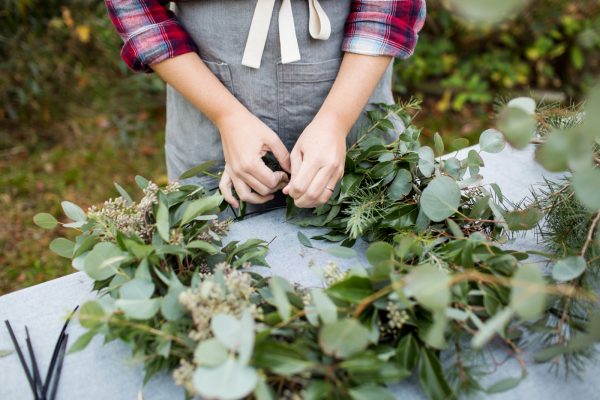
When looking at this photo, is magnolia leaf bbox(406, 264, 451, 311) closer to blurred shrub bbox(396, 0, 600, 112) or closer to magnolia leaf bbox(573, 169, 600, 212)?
magnolia leaf bbox(573, 169, 600, 212)

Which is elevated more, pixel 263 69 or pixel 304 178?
pixel 263 69

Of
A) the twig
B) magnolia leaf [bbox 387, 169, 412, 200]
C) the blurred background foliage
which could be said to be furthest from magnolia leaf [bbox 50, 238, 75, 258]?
the blurred background foliage

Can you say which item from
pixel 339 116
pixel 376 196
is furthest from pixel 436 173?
pixel 339 116

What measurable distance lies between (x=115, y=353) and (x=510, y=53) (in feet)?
8.89

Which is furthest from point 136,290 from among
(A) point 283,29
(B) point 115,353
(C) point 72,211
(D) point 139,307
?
(A) point 283,29

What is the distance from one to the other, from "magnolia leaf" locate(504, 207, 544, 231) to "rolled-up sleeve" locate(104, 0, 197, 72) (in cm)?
66

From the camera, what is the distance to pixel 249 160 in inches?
34.8

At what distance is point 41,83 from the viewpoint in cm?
253

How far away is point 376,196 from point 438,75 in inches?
89.4

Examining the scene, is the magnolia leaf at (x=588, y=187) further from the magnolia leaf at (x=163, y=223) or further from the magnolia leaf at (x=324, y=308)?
the magnolia leaf at (x=163, y=223)

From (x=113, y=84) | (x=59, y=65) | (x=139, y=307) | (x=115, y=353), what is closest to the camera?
(x=139, y=307)

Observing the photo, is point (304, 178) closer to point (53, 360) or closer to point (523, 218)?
point (523, 218)

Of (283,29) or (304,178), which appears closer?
(304,178)

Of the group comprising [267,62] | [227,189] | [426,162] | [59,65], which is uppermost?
[267,62]
